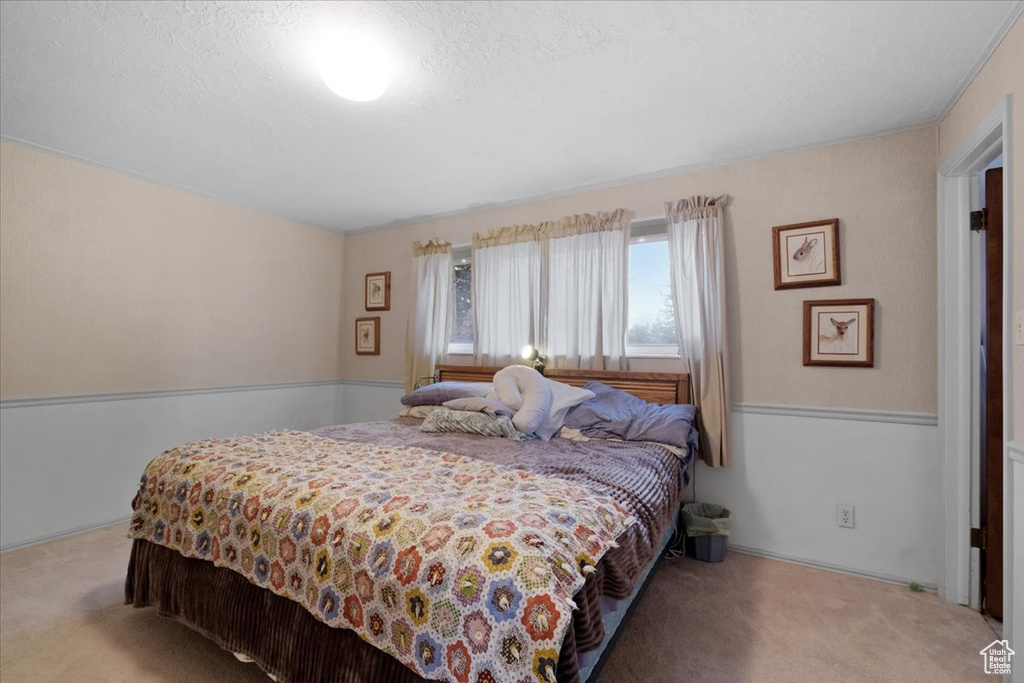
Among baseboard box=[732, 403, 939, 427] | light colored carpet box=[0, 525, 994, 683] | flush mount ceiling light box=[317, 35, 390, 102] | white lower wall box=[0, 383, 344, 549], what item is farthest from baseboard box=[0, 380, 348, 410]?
baseboard box=[732, 403, 939, 427]

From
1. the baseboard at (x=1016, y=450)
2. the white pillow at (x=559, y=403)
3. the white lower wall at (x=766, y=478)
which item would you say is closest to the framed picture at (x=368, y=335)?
the white lower wall at (x=766, y=478)

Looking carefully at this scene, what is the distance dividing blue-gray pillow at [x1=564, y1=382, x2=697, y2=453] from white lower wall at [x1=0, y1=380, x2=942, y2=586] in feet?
1.64

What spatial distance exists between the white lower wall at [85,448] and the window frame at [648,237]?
3.32m

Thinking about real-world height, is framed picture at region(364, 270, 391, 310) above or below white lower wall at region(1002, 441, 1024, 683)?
above

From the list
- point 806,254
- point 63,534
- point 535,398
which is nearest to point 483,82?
point 535,398

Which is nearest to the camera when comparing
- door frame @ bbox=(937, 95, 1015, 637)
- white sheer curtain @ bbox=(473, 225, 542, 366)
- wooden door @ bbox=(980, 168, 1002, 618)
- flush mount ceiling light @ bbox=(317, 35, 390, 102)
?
flush mount ceiling light @ bbox=(317, 35, 390, 102)

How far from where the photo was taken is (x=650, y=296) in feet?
10.6

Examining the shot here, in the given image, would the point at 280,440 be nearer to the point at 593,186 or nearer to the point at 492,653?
the point at 492,653

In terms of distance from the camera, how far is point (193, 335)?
3609mm

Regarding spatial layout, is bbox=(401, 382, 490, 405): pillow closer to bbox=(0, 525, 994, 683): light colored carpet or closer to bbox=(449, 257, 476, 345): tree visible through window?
bbox=(449, 257, 476, 345): tree visible through window

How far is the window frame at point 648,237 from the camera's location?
3107mm

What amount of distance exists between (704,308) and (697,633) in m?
1.75

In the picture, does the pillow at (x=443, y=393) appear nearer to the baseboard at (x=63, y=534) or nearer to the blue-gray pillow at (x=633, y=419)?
the blue-gray pillow at (x=633, y=419)

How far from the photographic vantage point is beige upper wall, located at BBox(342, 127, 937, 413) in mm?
2398
